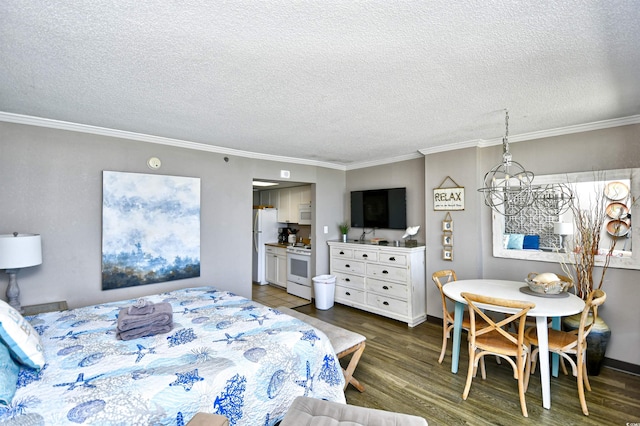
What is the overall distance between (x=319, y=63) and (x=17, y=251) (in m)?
2.81

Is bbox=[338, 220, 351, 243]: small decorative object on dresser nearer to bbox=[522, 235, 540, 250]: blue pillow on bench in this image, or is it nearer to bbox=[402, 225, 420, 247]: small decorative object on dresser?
bbox=[402, 225, 420, 247]: small decorative object on dresser

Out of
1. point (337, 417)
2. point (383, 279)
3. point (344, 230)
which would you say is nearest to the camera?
point (337, 417)

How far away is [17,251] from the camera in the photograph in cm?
248

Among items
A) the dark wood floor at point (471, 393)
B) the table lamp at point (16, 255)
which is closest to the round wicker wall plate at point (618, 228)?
the dark wood floor at point (471, 393)

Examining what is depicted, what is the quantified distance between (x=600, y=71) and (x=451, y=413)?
8.45 ft

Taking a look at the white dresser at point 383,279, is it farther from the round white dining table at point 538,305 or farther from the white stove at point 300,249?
the round white dining table at point 538,305

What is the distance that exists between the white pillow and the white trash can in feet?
11.8

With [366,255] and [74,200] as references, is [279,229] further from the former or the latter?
[74,200]

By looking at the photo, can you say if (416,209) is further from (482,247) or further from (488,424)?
(488,424)

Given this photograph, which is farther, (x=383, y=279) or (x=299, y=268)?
(x=299, y=268)

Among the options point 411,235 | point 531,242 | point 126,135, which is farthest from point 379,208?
point 126,135

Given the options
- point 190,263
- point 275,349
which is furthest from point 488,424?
point 190,263

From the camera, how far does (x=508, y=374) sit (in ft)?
9.37

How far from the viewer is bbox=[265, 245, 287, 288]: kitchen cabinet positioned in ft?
20.1
